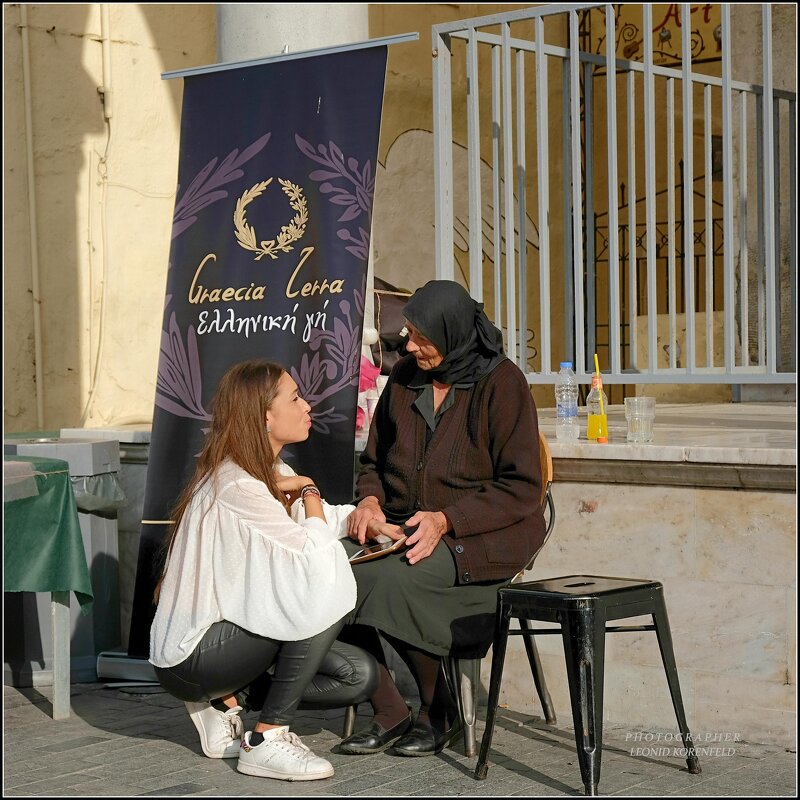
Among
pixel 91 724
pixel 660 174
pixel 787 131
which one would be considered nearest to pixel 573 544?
pixel 91 724

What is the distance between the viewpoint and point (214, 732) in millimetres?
4219

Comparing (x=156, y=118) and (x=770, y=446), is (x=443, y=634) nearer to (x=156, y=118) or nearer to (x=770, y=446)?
(x=770, y=446)

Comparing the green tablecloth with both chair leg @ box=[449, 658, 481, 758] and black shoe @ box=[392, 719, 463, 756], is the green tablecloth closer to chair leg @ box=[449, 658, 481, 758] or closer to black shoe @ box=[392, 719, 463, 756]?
black shoe @ box=[392, 719, 463, 756]

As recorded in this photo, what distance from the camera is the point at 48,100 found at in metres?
7.74

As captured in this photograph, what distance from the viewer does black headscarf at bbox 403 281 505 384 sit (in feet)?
14.0

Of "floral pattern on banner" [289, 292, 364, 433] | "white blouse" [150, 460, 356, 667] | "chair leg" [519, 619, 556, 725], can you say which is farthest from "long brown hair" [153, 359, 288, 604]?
"chair leg" [519, 619, 556, 725]

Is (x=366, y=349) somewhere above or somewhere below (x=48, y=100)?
below

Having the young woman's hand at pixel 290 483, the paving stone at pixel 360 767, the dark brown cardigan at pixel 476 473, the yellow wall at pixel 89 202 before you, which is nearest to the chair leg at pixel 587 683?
the paving stone at pixel 360 767

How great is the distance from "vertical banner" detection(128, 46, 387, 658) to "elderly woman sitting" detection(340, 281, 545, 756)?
0.51 m

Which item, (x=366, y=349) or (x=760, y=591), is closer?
(x=760, y=591)

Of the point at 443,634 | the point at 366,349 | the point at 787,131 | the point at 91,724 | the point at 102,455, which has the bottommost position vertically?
the point at 91,724

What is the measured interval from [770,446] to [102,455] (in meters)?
2.73

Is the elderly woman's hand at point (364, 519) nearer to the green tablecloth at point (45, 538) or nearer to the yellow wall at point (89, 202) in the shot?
the green tablecloth at point (45, 538)

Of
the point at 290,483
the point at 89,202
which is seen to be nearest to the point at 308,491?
the point at 290,483
